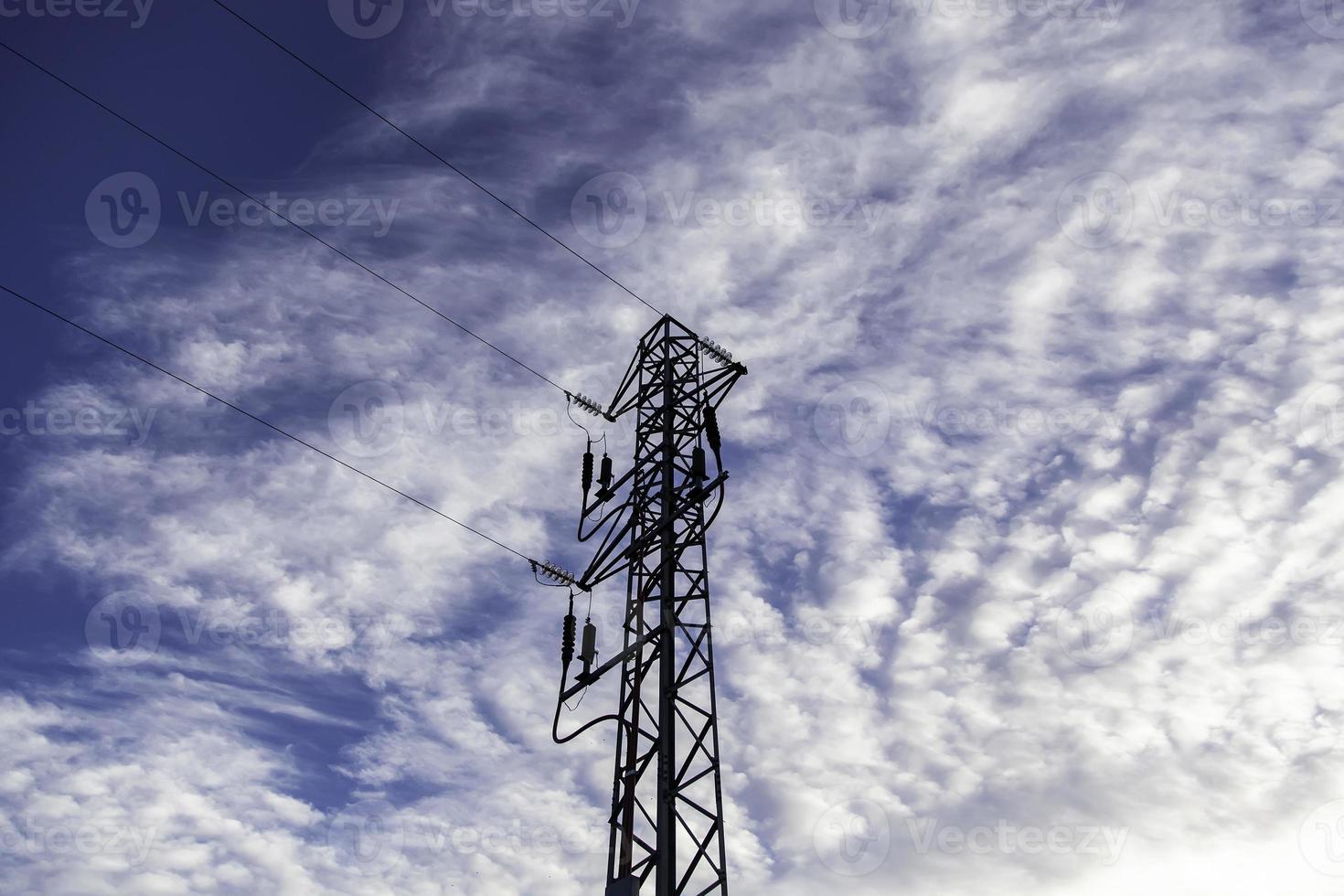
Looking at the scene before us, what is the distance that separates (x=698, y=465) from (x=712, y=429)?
1.32 meters

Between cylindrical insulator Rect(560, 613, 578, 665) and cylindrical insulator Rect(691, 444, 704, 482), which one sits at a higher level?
cylindrical insulator Rect(691, 444, 704, 482)

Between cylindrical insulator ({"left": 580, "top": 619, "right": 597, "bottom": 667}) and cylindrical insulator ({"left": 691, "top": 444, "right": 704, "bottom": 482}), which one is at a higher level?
cylindrical insulator ({"left": 691, "top": 444, "right": 704, "bottom": 482})

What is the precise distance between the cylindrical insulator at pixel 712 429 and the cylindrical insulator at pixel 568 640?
5.60 metres

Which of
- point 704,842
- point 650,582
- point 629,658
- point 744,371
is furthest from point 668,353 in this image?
point 704,842

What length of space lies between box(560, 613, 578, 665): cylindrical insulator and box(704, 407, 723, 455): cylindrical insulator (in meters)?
5.60

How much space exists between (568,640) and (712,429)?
6393 mm

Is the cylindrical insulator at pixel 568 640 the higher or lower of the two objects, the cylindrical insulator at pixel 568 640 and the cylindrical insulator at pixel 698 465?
the lower

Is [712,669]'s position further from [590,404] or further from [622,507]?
[590,404]

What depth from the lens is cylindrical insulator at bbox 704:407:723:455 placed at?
836 inches

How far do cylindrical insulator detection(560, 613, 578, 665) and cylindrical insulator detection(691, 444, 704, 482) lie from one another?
489 cm

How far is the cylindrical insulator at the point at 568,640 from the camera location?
68.6 ft

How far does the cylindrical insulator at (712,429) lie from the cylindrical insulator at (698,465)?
40cm

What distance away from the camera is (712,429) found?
21.5 metres

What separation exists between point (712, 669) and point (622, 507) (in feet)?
17.9
